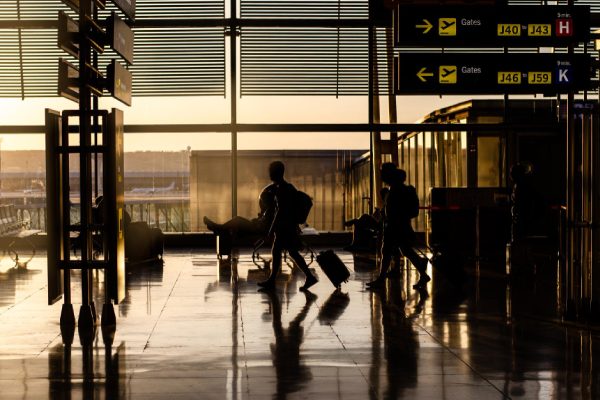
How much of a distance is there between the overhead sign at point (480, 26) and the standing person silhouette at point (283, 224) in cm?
200

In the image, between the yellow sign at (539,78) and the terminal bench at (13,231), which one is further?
the terminal bench at (13,231)

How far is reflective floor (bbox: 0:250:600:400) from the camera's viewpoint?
589cm

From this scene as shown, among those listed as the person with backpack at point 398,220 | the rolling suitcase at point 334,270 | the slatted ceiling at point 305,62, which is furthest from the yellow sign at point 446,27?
the slatted ceiling at point 305,62

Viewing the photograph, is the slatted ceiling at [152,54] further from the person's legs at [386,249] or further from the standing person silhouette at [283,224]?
the person's legs at [386,249]

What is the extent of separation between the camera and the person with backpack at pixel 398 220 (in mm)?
11789

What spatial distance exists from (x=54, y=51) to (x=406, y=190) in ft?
26.0

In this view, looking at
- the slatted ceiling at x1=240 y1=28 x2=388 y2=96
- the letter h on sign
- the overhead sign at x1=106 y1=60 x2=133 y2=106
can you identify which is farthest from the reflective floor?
the slatted ceiling at x1=240 y1=28 x2=388 y2=96

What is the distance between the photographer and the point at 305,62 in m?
17.4

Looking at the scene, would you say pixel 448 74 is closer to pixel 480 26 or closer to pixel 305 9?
pixel 480 26

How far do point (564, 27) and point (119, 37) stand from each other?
5.10m

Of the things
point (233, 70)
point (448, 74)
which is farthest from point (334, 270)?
point (233, 70)

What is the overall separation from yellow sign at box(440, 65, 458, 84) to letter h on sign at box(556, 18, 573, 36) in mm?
1181

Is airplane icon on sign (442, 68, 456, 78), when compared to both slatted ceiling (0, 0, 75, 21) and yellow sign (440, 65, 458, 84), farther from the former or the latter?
slatted ceiling (0, 0, 75, 21)

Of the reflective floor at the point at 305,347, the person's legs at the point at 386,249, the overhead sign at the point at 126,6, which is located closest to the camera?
the reflective floor at the point at 305,347
